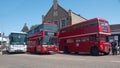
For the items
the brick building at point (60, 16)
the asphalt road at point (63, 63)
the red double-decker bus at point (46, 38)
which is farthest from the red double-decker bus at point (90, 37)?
the brick building at point (60, 16)

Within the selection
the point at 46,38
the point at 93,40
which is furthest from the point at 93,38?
the point at 46,38

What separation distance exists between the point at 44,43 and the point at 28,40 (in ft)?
23.2

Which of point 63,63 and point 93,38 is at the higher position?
point 93,38

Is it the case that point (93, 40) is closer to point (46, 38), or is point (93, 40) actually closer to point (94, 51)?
point (94, 51)

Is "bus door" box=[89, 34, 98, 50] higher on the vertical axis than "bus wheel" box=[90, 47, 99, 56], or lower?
higher

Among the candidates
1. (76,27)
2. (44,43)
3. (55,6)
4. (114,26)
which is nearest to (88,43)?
(76,27)

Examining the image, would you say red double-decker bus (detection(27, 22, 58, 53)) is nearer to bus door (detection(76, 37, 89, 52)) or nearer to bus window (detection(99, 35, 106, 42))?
bus door (detection(76, 37, 89, 52))

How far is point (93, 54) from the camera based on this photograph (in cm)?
2645

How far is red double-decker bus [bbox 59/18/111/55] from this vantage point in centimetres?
2559

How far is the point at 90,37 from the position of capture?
26.9m

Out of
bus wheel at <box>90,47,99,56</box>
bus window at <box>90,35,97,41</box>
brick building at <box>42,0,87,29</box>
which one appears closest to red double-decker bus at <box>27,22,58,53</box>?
bus window at <box>90,35,97,41</box>

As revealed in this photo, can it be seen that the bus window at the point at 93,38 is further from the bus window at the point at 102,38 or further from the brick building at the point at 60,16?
the brick building at the point at 60,16

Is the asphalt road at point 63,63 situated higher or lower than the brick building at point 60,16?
lower

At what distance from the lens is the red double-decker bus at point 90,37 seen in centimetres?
2559
